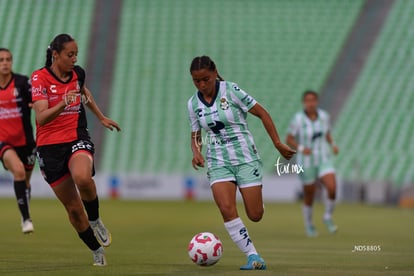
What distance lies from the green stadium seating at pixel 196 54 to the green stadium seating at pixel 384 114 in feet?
4.67

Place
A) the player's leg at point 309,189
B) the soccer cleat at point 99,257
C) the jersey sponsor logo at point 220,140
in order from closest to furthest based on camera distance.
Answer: the soccer cleat at point 99,257
the jersey sponsor logo at point 220,140
the player's leg at point 309,189

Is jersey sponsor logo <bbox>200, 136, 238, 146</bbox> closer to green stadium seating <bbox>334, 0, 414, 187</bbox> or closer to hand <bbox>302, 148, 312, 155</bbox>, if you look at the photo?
hand <bbox>302, 148, 312, 155</bbox>

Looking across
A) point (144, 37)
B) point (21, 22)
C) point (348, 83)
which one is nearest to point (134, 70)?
point (144, 37)

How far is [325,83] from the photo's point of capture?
29.6 m

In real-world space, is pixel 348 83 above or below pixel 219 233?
above

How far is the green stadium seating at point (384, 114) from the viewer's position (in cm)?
2659

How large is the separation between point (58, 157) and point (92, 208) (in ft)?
2.18

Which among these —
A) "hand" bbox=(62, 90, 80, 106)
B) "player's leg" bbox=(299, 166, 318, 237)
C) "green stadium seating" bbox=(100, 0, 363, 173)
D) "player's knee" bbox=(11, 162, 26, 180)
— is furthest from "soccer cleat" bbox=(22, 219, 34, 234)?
"green stadium seating" bbox=(100, 0, 363, 173)

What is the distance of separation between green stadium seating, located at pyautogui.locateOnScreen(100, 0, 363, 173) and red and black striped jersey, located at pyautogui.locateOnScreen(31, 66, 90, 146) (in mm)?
18058

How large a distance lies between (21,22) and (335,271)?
82.1 feet

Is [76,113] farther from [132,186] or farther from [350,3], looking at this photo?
[350,3]

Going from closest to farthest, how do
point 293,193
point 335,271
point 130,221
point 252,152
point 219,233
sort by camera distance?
point 335,271
point 252,152
point 219,233
point 130,221
point 293,193

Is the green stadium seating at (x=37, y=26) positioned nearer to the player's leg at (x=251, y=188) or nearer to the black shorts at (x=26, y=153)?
the black shorts at (x=26, y=153)

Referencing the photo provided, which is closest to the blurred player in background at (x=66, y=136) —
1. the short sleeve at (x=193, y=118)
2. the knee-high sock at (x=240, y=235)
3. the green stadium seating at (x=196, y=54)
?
the short sleeve at (x=193, y=118)
